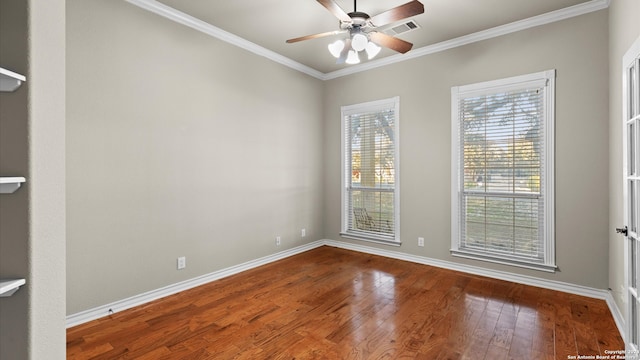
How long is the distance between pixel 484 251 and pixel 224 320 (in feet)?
10.3

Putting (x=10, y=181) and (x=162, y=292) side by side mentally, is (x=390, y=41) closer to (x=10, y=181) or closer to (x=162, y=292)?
(x=10, y=181)

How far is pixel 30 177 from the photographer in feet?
3.86

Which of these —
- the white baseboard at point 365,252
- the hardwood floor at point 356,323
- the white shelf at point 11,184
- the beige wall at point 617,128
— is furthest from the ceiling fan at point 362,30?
the white baseboard at point 365,252

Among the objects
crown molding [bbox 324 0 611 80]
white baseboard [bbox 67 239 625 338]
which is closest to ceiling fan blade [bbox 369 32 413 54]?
crown molding [bbox 324 0 611 80]

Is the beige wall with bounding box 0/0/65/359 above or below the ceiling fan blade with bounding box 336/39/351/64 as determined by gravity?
below

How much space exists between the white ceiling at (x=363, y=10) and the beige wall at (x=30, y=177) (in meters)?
2.19

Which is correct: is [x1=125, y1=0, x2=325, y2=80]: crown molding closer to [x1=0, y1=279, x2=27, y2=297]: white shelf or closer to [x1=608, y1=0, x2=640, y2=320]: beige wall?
[x1=0, y1=279, x2=27, y2=297]: white shelf

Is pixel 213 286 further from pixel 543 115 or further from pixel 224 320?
pixel 543 115

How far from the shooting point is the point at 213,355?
2.18 meters

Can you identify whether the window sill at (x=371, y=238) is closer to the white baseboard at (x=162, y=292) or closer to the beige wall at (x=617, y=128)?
the white baseboard at (x=162, y=292)

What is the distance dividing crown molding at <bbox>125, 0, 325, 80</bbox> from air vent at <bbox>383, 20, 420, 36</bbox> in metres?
1.65

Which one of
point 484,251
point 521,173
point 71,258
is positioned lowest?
point 484,251

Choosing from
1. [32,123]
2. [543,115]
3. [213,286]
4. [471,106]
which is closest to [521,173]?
[543,115]

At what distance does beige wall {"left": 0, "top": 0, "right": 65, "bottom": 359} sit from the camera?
1.16 metres
